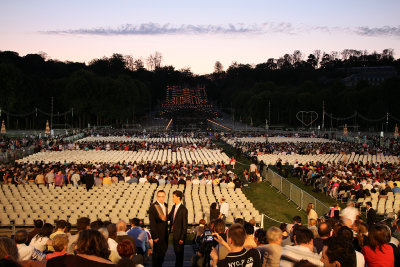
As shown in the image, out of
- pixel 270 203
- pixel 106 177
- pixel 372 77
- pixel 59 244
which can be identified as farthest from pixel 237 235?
pixel 372 77

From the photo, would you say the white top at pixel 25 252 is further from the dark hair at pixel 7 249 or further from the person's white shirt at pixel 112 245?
the dark hair at pixel 7 249

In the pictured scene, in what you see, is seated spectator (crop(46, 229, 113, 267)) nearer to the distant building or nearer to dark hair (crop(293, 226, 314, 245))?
dark hair (crop(293, 226, 314, 245))

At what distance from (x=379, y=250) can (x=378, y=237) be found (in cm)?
18

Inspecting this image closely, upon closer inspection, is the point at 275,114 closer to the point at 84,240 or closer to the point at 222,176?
the point at 222,176

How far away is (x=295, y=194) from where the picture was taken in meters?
20.6

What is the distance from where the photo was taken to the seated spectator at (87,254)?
401 cm

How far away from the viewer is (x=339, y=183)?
21.5 meters

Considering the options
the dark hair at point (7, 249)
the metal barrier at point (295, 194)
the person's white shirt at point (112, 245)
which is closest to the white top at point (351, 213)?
the metal barrier at point (295, 194)

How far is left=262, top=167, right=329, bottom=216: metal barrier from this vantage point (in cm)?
1656

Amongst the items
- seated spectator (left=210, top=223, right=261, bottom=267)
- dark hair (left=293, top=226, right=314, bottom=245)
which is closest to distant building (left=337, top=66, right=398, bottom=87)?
dark hair (left=293, top=226, right=314, bottom=245)

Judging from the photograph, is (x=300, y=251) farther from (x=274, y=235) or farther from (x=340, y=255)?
(x=274, y=235)

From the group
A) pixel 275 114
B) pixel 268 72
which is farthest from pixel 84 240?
pixel 268 72

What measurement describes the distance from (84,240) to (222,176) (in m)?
19.0

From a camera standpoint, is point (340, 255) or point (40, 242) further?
point (40, 242)
